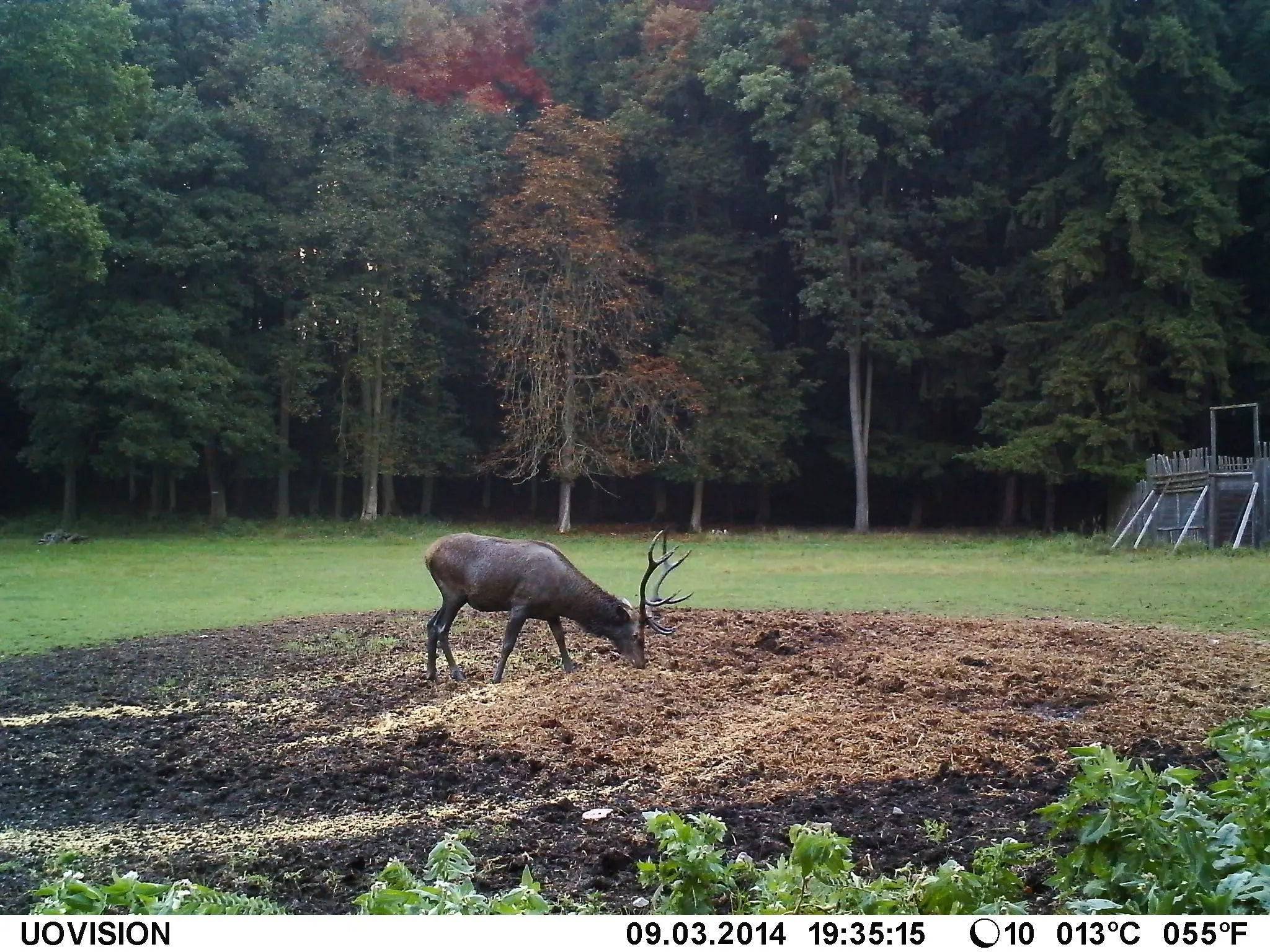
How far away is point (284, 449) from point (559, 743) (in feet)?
83.9

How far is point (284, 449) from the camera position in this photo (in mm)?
32062

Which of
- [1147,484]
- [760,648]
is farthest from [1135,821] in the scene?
[1147,484]

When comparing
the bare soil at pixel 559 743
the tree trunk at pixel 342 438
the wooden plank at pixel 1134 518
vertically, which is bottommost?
the bare soil at pixel 559 743

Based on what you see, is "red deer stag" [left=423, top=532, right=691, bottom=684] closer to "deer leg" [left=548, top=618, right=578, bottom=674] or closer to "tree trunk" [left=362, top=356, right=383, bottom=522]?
"deer leg" [left=548, top=618, right=578, bottom=674]

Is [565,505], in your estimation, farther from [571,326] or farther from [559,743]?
[559,743]

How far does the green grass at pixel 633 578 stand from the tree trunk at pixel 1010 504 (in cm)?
435

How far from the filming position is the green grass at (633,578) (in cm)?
1474

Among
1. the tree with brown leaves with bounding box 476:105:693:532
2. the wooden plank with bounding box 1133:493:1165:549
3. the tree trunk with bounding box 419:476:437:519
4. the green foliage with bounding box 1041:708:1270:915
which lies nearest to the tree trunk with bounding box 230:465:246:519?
the tree trunk with bounding box 419:476:437:519

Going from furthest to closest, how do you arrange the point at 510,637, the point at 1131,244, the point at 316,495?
the point at 316,495 < the point at 1131,244 < the point at 510,637

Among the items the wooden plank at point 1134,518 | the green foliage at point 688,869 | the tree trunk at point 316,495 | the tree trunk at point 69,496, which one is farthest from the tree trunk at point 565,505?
the green foliage at point 688,869

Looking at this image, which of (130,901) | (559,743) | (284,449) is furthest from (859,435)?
(130,901)

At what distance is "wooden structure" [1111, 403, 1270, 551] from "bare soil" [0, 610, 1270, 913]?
11814 mm

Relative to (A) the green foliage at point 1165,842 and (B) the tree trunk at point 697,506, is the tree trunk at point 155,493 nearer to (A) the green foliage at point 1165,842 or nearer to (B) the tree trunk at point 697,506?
(B) the tree trunk at point 697,506

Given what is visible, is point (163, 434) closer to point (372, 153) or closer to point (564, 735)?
point (372, 153)
